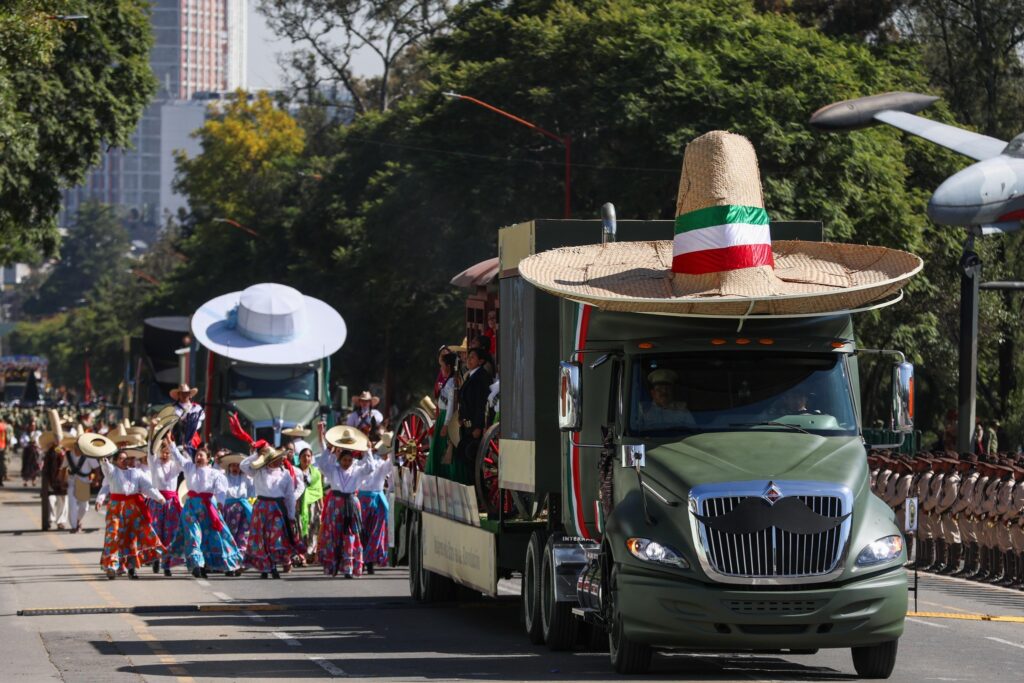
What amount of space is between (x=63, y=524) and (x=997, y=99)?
28.1m

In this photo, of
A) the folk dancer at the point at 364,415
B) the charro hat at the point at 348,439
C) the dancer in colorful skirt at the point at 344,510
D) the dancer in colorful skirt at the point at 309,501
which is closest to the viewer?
the charro hat at the point at 348,439

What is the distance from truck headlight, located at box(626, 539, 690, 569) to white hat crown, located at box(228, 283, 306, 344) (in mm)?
22529

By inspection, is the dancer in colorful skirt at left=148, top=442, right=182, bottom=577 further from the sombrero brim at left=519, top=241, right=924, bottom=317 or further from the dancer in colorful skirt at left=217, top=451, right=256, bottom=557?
the sombrero brim at left=519, top=241, right=924, bottom=317

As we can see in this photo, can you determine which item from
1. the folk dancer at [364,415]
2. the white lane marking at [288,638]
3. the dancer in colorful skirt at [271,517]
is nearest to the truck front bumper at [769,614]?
the white lane marking at [288,638]

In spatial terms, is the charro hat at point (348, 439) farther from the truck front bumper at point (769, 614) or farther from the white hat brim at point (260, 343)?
the truck front bumper at point (769, 614)

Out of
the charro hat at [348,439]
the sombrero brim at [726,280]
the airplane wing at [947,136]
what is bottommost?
the charro hat at [348,439]

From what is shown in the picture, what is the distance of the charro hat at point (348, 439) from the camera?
2430cm

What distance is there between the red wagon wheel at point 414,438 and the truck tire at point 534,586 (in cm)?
410

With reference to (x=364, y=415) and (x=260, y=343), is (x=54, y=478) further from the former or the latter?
(x=364, y=415)

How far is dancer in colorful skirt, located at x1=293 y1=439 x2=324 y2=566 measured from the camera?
26719 mm

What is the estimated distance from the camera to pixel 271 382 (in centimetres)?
3619

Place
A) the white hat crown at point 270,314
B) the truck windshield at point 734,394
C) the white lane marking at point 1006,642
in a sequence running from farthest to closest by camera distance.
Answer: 1. the white hat crown at point 270,314
2. the white lane marking at point 1006,642
3. the truck windshield at point 734,394

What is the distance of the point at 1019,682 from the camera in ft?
44.6

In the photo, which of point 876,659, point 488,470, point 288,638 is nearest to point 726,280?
point 876,659
